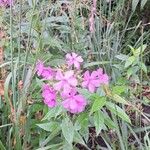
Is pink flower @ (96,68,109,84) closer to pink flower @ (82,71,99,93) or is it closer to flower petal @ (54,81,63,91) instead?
pink flower @ (82,71,99,93)

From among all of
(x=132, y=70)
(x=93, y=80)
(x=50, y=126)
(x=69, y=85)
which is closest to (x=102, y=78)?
(x=93, y=80)

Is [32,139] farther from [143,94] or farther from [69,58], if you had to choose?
[143,94]

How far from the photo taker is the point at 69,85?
4.42 feet

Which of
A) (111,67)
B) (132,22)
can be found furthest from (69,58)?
(132,22)

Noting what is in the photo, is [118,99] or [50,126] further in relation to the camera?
[50,126]

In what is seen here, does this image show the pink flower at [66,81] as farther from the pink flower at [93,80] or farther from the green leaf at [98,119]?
the green leaf at [98,119]

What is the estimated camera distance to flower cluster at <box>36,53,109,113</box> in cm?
135

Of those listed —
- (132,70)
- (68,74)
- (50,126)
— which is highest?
(68,74)

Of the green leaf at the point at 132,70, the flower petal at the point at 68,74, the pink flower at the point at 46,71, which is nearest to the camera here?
the flower petal at the point at 68,74

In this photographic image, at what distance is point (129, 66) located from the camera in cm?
195

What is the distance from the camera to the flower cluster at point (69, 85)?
1.35 m

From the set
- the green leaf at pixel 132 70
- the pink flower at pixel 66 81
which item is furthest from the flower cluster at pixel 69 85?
the green leaf at pixel 132 70

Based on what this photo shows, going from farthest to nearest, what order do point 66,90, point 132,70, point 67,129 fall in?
1. point 132,70
2. point 67,129
3. point 66,90

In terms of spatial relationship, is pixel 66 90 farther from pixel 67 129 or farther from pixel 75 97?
pixel 67 129
